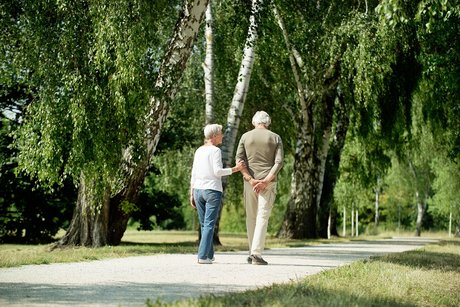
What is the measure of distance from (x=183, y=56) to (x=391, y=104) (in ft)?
30.6

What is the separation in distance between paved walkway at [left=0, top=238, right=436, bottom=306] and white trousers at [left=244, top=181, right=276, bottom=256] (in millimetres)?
359

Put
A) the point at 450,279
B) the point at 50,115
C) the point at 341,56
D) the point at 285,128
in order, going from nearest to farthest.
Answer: the point at 450,279 → the point at 50,115 → the point at 341,56 → the point at 285,128

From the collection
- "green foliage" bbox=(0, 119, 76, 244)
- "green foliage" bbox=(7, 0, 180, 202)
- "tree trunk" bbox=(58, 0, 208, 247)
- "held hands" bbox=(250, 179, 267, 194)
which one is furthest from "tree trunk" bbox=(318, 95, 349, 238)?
"held hands" bbox=(250, 179, 267, 194)

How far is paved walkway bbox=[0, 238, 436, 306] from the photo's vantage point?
5918mm

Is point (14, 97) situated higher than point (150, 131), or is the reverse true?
point (14, 97)

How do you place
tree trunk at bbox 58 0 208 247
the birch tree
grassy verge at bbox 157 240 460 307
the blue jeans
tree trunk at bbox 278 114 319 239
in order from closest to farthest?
grassy verge at bbox 157 240 460 307
the blue jeans
the birch tree
tree trunk at bbox 58 0 208 247
tree trunk at bbox 278 114 319 239

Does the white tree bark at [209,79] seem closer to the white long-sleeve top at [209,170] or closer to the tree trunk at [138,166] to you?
the tree trunk at [138,166]

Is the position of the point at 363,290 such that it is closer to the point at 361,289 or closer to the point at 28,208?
the point at 361,289

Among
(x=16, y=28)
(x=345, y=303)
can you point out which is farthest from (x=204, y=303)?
(x=16, y=28)

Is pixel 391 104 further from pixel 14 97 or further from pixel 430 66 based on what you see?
pixel 14 97

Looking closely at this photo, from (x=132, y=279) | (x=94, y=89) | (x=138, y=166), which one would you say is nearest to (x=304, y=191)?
(x=138, y=166)

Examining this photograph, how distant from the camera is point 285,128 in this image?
26.9m

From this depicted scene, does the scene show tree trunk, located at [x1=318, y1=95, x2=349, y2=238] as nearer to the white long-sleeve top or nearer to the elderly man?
the elderly man

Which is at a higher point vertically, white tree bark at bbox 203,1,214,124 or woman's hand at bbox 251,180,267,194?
white tree bark at bbox 203,1,214,124
